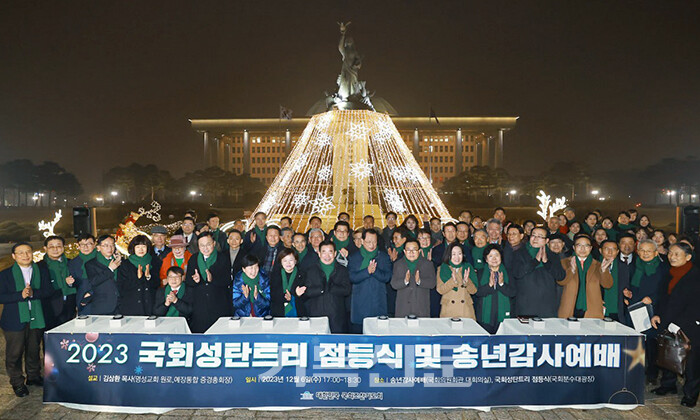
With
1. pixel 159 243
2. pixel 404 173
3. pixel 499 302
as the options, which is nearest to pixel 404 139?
pixel 404 173

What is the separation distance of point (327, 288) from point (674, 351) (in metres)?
2.82

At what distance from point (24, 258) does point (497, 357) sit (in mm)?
3831

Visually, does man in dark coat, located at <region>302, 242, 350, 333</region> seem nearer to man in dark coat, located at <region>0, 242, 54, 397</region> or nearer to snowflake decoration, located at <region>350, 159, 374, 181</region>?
man in dark coat, located at <region>0, 242, 54, 397</region>

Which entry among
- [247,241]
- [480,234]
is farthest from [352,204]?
[480,234]

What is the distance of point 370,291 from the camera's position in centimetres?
439

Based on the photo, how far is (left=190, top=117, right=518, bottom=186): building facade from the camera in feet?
162

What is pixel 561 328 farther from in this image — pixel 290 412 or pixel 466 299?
pixel 290 412

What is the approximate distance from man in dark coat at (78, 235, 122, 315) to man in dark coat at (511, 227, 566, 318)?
3.72 m

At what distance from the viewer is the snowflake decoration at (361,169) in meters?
13.6

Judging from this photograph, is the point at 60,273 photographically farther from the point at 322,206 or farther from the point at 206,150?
the point at 206,150

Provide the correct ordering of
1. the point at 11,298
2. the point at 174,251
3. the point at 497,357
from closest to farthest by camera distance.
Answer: the point at 497,357 → the point at 11,298 → the point at 174,251

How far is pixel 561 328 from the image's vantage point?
3.33m

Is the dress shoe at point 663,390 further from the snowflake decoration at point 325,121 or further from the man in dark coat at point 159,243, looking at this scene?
the snowflake decoration at point 325,121

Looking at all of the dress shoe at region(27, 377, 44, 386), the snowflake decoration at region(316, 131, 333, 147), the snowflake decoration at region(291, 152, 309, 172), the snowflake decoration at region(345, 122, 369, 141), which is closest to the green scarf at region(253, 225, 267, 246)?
the dress shoe at region(27, 377, 44, 386)
